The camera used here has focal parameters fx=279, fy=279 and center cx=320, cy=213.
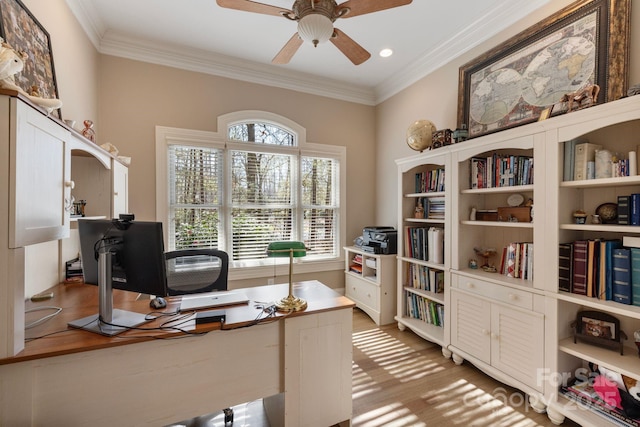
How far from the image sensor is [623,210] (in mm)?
1617

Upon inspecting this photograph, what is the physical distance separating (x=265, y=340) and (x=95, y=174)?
196cm

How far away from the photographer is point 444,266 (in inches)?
102

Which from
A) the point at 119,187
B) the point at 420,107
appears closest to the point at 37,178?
the point at 119,187

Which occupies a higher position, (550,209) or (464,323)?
(550,209)

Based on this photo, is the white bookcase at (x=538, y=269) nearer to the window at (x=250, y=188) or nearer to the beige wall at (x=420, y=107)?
the beige wall at (x=420, y=107)

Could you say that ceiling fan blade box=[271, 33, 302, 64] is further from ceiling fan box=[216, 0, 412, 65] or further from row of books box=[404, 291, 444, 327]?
row of books box=[404, 291, 444, 327]

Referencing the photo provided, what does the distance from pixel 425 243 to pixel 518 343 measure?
113 cm

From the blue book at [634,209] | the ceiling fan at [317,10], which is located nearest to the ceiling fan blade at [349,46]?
the ceiling fan at [317,10]

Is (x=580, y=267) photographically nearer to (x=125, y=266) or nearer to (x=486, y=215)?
(x=486, y=215)

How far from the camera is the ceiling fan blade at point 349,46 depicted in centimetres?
193

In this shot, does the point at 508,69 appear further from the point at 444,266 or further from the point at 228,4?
the point at 228,4

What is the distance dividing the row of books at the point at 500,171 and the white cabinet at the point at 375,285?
1315 mm

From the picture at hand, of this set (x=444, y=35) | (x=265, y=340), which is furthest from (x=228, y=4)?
(x=444, y=35)

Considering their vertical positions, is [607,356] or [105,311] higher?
[105,311]
